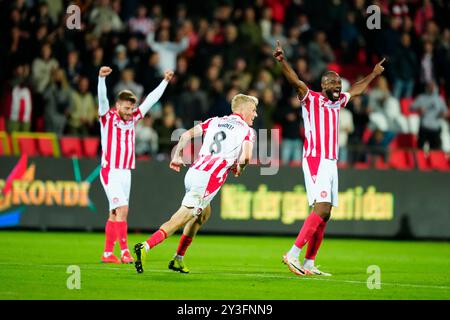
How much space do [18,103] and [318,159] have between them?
9.77 meters

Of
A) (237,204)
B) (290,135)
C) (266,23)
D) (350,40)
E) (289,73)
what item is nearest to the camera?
(289,73)

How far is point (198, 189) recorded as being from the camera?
40.2ft

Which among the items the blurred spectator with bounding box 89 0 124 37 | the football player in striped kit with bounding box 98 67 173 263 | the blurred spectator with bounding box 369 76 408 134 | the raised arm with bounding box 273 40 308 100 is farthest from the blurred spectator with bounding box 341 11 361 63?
the raised arm with bounding box 273 40 308 100

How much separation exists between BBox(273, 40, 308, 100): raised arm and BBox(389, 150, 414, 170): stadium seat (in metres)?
9.00

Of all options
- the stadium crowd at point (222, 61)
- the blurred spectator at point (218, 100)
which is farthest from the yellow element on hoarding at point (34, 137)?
the blurred spectator at point (218, 100)

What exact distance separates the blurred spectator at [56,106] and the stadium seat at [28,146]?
2.29ft

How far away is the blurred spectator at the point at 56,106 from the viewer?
69.4 feet

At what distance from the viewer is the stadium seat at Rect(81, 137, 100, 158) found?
20.8 metres

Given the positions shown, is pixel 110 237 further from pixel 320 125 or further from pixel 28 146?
pixel 28 146

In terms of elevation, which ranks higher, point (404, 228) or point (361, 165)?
point (361, 165)

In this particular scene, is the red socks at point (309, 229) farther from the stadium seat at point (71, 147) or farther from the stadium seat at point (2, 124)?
the stadium seat at point (2, 124)

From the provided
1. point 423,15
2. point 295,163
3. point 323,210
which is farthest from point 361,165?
point 323,210
